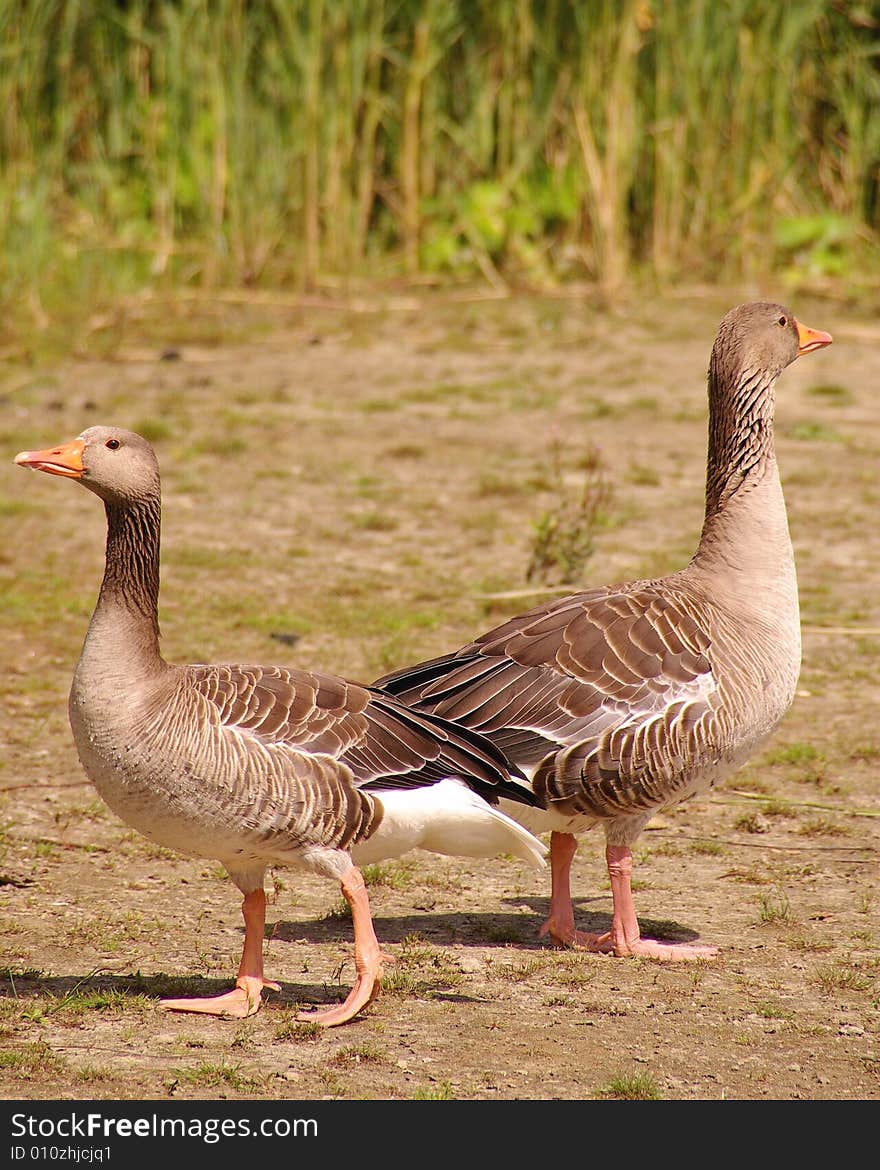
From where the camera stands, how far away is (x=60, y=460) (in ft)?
15.2

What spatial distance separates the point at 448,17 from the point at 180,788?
10767 millimetres

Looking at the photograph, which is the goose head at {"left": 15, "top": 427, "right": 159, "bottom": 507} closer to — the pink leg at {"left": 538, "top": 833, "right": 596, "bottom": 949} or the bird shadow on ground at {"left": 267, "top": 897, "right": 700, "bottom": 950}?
the bird shadow on ground at {"left": 267, "top": 897, "right": 700, "bottom": 950}

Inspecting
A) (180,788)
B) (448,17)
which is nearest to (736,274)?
(448,17)

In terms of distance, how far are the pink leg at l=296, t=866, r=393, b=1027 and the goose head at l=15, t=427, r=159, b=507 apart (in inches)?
51.3

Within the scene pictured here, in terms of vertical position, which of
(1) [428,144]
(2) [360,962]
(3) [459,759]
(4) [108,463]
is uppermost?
(1) [428,144]

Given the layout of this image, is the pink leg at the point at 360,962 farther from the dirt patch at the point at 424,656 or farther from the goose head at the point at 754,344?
the goose head at the point at 754,344

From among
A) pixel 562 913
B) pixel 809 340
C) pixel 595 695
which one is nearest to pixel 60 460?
pixel 595 695

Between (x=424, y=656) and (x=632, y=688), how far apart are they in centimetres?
270

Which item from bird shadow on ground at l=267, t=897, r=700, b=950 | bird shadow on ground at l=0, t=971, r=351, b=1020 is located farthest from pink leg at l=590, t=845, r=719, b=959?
bird shadow on ground at l=0, t=971, r=351, b=1020

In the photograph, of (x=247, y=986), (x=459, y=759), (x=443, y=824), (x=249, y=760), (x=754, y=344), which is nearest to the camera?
(x=249, y=760)

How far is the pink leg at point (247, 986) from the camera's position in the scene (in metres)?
4.50

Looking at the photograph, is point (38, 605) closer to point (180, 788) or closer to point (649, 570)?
point (649, 570)

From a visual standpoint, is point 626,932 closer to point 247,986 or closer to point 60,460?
point 247,986

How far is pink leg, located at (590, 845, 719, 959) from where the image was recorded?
5.08m
